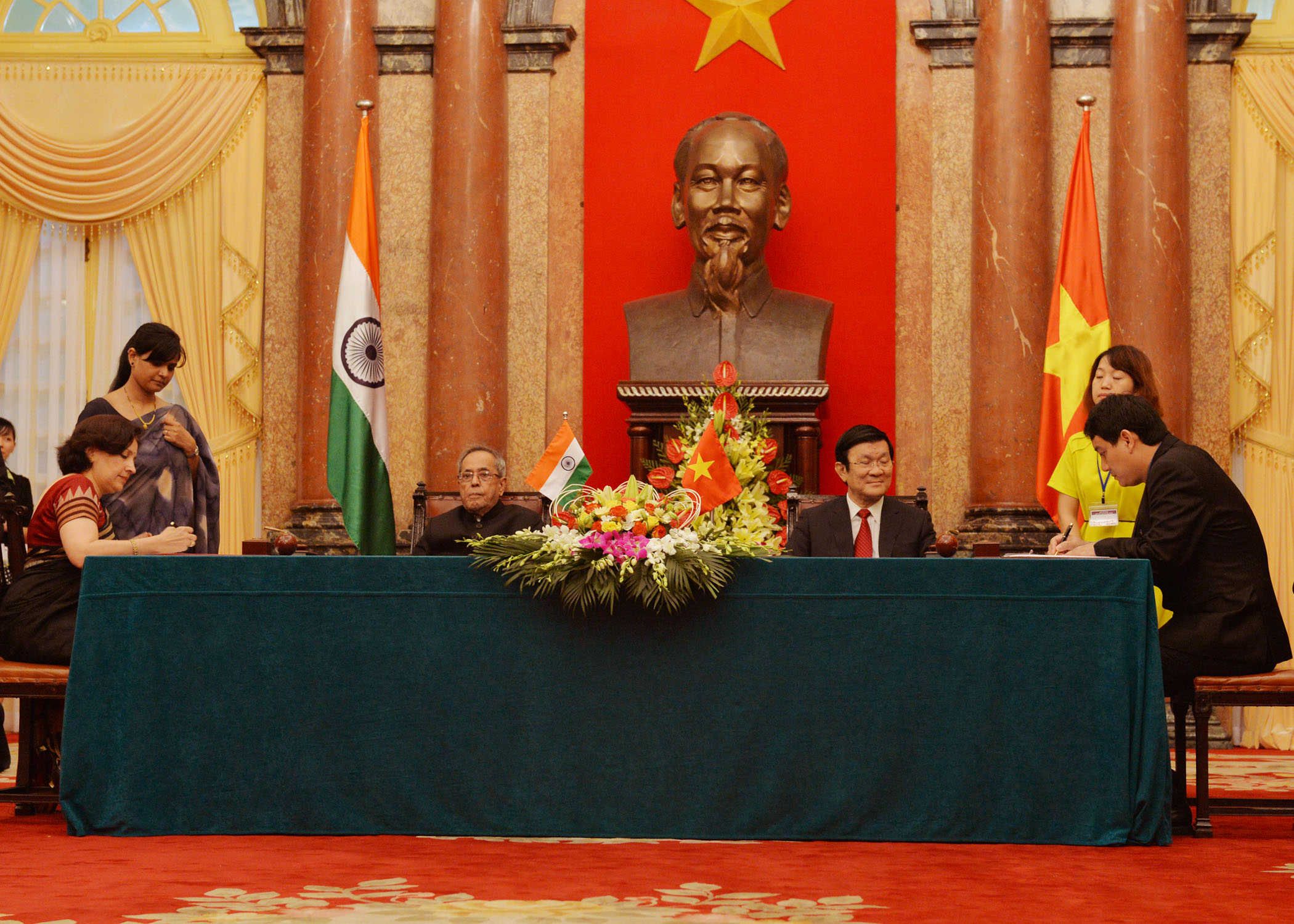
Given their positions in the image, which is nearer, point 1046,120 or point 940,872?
point 940,872

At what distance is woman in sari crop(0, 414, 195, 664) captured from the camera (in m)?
4.22

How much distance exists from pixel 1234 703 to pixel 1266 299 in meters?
4.01

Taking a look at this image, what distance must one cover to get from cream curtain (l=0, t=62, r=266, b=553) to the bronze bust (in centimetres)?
226

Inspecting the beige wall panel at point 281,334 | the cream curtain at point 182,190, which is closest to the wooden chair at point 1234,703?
the beige wall panel at point 281,334

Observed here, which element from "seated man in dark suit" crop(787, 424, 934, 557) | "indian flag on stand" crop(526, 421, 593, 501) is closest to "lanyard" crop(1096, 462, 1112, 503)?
"seated man in dark suit" crop(787, 424, 934, 557)

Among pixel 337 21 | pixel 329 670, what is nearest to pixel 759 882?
pixel 329 670

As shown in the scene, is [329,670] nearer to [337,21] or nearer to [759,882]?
[759,882]

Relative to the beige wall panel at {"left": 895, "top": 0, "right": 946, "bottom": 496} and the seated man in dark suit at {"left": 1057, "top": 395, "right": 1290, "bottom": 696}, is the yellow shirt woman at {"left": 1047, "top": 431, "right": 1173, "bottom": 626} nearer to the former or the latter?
the seated man in dark suit at {"left": 1057, "top": 395, "right": 1290, "bottom": 696}

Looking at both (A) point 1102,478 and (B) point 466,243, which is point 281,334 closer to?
(B) point 466,243

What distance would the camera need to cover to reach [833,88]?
25.3 feet

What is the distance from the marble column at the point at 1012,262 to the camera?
7.29m

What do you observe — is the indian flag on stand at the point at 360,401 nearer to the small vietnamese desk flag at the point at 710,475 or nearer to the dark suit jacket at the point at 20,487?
the dark suit jacket at the point at 20,487

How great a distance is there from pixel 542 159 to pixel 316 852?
5028mm

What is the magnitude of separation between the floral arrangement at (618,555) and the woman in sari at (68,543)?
3.73 feet
